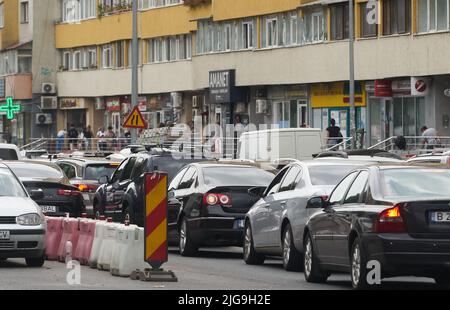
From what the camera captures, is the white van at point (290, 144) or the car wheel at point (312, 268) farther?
the white van at point (290, 144)

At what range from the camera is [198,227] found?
24.5m

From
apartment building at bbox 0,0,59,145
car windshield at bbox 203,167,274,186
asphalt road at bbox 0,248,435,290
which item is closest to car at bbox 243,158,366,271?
asphalt road at bbox 0,248,435,290

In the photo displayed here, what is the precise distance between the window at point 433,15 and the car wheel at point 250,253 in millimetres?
28260

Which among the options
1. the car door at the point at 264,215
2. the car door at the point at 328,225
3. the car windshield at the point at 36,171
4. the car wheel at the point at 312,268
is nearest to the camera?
the car door at the point at 328,225

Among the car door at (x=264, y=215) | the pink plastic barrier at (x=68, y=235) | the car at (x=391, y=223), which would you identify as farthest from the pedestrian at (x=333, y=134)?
the car at (x=391, y=223)

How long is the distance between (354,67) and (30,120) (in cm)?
3725

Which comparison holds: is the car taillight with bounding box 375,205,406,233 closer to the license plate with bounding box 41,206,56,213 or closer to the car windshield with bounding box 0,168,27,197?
the car windshield with bounding box 0,168,27,197

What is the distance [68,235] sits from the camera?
23.0 metres

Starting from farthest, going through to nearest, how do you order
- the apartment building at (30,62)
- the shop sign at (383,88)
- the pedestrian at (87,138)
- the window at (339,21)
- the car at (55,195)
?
1. the apartment building at (30,62)
2. the pedestrian at (87,138)
3. the window at (339,21)
4. the shop sign at (383,88)
5. the car at (55,195)

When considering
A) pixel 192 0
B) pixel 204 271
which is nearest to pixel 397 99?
pixel 192 0

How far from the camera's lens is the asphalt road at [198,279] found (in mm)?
17312

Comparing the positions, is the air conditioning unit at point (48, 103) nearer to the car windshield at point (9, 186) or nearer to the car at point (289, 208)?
the car windshield at point (9, 186)

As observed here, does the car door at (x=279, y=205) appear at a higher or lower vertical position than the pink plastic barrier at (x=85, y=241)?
higher

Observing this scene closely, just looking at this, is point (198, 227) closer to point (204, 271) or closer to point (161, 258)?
point (204, 271)
